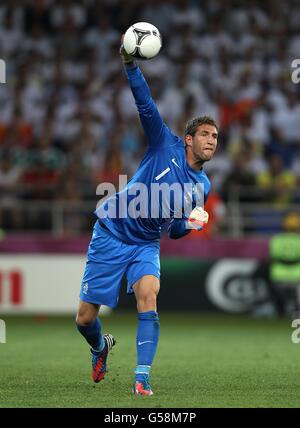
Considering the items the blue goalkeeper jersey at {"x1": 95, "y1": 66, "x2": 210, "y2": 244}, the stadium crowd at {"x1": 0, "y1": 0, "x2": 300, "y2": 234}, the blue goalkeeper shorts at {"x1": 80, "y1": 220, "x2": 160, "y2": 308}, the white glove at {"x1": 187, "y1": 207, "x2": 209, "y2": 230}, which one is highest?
the stadium crowd at {"x1": 0, "y1": 0, "x2": 300, "y2": 234}

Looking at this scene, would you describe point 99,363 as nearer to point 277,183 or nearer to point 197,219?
point 197,219

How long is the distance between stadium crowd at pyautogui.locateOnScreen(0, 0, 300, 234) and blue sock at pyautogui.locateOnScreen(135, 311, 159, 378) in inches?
354

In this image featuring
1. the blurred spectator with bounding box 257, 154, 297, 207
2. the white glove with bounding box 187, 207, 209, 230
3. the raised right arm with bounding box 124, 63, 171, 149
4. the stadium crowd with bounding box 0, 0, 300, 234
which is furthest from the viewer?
the stadium crowd with bounding box 0, 0, 300, 234

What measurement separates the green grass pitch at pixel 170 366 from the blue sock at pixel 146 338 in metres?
0.27

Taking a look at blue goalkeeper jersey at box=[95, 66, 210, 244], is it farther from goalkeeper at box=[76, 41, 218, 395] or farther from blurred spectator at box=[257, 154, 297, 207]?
blurred spectator at box=[257, 154, 297, 207]

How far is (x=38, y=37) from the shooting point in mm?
20250

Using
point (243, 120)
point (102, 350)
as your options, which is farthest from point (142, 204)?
point (243, 120)

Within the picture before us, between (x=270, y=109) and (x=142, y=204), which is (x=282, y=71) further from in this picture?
(x=142, y=204)

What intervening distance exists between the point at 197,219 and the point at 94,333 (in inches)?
59.8

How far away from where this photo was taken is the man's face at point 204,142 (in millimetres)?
8203

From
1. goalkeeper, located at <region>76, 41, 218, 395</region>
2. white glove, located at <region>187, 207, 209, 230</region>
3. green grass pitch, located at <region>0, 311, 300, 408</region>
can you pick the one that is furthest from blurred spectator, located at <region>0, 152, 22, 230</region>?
white glove, located at <region>187, 207, 209, 230</region>

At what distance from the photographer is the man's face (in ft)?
26.9

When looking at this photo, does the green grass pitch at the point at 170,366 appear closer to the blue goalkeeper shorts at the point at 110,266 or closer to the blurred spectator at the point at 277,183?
the blue goalkeeper shorts at the point at 110,266

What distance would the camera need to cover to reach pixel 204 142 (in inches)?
323
